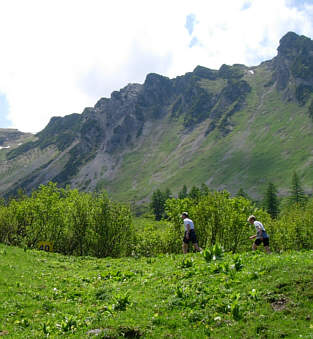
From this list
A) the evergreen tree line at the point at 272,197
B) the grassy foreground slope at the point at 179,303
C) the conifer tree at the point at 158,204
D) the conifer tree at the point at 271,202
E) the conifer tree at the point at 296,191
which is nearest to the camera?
the grassy foreground slope at the point at 179,303

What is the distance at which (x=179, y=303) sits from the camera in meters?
13.0

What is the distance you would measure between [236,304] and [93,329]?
554cm

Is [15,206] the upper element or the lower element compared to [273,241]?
upper

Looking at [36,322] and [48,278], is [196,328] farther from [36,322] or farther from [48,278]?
[48,278]

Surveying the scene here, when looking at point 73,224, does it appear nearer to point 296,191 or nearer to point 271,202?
point 271,202

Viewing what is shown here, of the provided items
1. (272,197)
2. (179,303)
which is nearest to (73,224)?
(179,303)

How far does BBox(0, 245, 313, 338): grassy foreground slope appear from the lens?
10727 mm

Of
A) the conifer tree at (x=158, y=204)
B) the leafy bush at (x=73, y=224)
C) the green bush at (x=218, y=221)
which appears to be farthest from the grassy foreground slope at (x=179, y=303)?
the conifer tree at (x=158, y=204)

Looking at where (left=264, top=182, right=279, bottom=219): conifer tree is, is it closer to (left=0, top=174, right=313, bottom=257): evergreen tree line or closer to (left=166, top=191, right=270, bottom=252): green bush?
(left=0, top=174, right=313, bottom=257): evergreen tree line

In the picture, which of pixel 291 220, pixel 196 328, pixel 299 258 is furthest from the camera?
pixel 291 220

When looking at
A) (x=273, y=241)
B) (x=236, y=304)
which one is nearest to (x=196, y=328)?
(x=236, y=304)

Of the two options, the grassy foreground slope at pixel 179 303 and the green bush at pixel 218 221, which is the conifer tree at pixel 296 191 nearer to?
the green bush at pixel 218 221

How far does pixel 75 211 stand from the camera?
48.1 m

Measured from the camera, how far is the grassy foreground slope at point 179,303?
10.7 meters
